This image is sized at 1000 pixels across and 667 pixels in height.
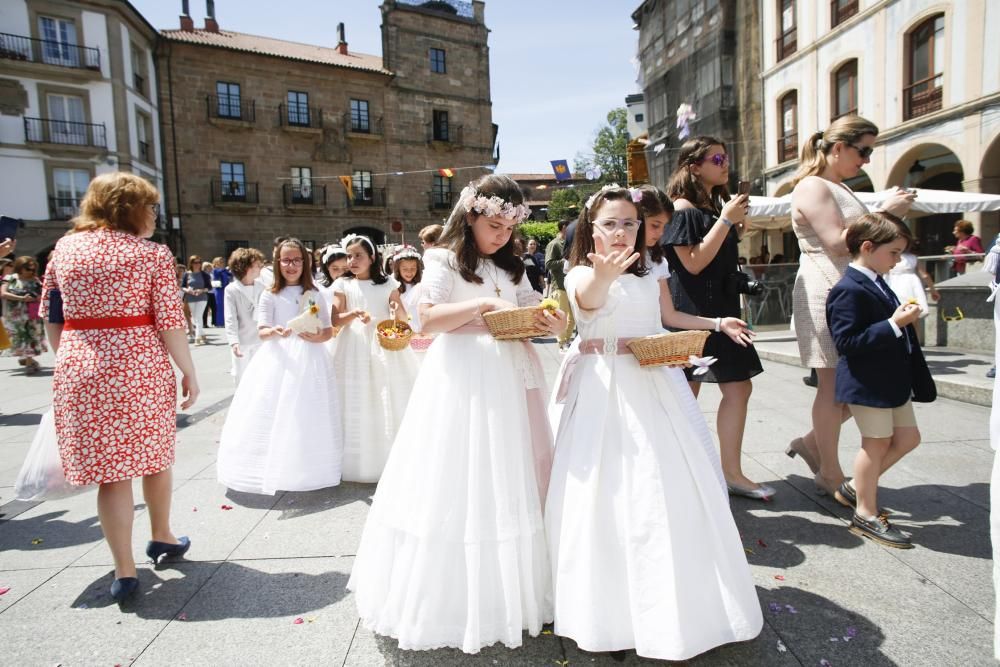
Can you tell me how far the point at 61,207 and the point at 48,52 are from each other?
Result: 5950mm

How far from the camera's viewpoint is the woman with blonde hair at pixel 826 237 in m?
3.34

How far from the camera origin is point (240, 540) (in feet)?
11.1

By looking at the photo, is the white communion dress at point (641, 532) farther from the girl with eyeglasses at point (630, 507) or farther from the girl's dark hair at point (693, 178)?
the girl's dark hair at point (693, 178)

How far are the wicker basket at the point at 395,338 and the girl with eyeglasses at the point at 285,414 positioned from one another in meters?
0.40

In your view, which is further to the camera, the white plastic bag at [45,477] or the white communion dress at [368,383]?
the white communion dress at [368,383]

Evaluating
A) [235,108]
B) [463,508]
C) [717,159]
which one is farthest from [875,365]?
[235,108]

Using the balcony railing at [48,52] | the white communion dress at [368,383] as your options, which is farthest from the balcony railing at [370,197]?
the white communion dress at [368,383]

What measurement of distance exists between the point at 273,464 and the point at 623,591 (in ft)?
9.24

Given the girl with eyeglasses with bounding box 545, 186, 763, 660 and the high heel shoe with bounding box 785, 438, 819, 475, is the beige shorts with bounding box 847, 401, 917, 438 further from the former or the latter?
the girl with eyeglasses with bounding box 545, 186, 763, 660

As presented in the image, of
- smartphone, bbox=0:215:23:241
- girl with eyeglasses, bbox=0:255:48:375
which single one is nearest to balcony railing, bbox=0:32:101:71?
girl with eyeglasses, bbox=0:255:48:375

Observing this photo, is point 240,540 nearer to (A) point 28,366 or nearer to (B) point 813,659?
(B) point 813,659

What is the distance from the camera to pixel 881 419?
300 centimetres

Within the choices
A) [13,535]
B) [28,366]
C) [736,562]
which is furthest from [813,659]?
[28,366]

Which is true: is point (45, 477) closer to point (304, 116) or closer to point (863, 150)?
→ point (863, 150)
